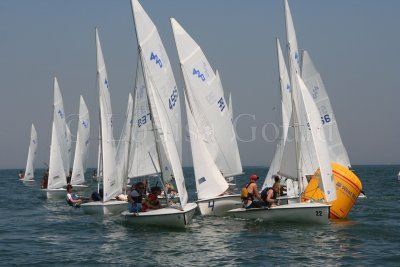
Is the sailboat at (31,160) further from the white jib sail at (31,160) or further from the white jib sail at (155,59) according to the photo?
the white jib sail at (155,59)

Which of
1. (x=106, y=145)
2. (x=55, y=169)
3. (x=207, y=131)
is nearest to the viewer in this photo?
(x=106, y=145)

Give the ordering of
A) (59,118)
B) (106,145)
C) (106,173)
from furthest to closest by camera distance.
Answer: (59,118)
(106,145)
(106,173)

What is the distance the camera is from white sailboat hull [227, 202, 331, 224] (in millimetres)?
A: 20812

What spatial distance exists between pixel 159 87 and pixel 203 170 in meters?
3.54

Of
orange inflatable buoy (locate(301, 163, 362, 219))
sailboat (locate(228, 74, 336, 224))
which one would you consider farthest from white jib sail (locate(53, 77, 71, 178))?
orange inflatable buoy (locate(301, 163, 362, 219))

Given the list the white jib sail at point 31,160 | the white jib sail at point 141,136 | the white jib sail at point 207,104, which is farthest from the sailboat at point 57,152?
the white jib sail at point 31,160

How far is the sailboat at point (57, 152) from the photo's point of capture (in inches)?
1585

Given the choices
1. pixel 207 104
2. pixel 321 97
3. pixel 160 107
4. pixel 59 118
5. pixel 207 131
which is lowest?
pixel 207 131

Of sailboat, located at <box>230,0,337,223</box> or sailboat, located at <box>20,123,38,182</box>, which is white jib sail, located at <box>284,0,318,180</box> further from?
sailboat, located at <box>20,123,38,182</box>

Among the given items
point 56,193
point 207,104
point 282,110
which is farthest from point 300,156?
point 56,193

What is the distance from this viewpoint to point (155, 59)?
22984 mm

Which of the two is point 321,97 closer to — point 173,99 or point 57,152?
point 173,99

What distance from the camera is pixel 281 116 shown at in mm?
30641

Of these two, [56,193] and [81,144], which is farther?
[81,144]
